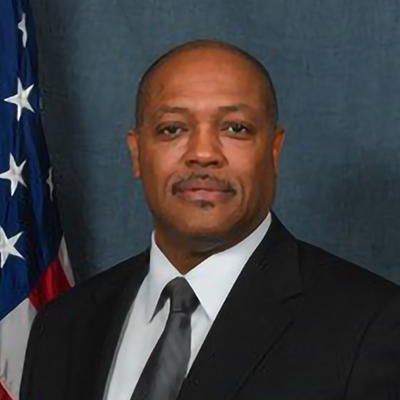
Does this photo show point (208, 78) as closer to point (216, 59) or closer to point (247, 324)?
point (216, 59)

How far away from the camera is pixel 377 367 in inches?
50.8

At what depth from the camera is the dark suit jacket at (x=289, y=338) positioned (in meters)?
1.30

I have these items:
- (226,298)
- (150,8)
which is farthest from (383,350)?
(150,8)

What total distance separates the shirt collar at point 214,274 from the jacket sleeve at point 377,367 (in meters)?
0.23

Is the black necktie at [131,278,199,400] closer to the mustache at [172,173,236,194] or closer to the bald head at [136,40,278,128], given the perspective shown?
the mustache at [172,173,236,194]

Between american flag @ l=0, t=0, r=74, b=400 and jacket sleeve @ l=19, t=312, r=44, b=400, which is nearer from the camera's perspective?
jacket sleeve @ l=19, t=312, r=44, b=400

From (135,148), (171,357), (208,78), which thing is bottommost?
(171,357)

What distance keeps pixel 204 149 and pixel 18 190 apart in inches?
24.0

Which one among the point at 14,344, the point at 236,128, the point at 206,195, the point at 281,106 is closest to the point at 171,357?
the point at 206,195

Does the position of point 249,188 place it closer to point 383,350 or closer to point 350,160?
point 383,350

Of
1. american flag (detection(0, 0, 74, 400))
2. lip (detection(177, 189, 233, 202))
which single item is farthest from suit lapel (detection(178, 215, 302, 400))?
american flag (detection(0, 0, 74, 400))

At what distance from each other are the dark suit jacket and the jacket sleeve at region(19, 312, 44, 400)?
0.24 ft

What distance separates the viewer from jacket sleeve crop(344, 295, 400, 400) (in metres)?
1.28

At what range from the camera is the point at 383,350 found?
1.30 meters
